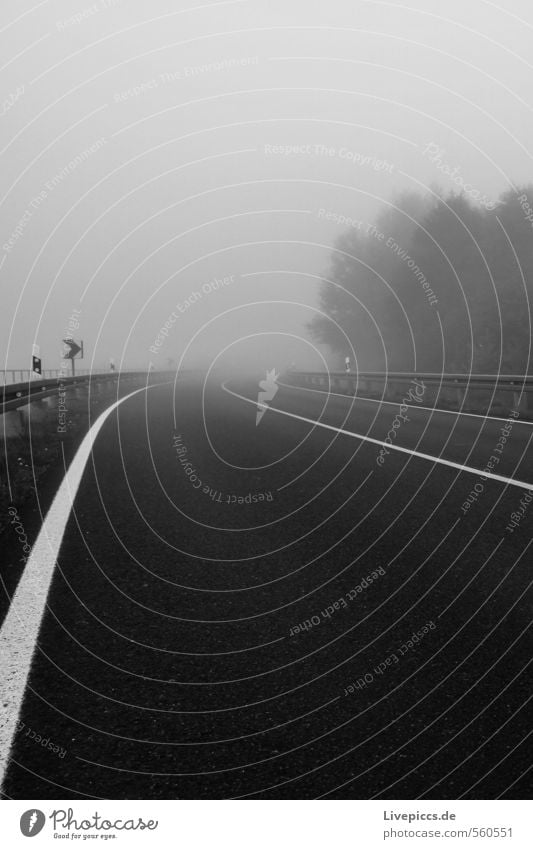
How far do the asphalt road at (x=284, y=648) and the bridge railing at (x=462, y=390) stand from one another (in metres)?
10.3

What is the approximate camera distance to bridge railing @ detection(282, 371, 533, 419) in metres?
17.5

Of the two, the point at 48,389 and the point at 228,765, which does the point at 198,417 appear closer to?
the point at 48,389

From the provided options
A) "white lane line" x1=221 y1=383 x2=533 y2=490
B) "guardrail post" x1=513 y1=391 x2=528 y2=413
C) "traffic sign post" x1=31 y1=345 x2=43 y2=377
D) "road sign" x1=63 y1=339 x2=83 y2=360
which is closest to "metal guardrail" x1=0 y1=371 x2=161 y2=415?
"traffic sign post" x1=31 y1=345 x2=43 y2=377

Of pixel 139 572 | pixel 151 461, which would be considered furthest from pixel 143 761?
pixel 151 461

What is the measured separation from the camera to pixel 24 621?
392cm

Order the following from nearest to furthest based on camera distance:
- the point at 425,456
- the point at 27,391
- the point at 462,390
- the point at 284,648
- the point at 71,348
Result: the point at 284,648 → the point at 425,456 → the point at 27,391 → the point at 462,390 → the point at 71,348

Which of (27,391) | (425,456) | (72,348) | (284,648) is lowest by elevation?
(284,648)

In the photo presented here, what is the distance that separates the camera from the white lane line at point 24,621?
294 centimetres

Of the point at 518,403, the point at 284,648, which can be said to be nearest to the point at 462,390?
the point at 518,403

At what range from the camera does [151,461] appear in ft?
32.7

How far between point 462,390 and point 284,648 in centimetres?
1800

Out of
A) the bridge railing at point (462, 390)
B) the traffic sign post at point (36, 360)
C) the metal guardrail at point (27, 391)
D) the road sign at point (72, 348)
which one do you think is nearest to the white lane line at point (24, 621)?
the metal guardrail at point (27, 391)

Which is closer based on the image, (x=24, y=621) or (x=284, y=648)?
(x=284, y=648)

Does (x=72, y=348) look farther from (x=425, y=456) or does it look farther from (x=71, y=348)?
(x=425, y=456)
